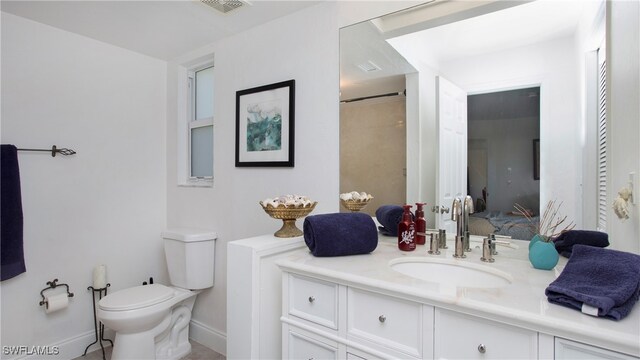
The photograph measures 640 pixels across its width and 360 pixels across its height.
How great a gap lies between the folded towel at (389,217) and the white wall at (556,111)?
0.61 m

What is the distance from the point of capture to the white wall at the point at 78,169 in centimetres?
208

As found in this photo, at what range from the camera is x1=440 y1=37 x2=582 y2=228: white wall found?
4.24ft

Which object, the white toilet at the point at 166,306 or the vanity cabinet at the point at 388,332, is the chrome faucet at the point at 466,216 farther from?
the white toilet at the point at 166,306

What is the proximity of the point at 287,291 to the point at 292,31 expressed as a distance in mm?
1506

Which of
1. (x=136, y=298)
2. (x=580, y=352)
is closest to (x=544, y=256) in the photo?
(x=580, y=352)

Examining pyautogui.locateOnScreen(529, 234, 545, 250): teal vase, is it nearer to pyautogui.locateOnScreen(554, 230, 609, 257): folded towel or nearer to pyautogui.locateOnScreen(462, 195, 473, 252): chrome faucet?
pyautogui.locateOnScreen(554, 230, 609, 257): folded towel

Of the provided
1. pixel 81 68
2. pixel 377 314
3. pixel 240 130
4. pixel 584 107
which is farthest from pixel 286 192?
pixel 81 68

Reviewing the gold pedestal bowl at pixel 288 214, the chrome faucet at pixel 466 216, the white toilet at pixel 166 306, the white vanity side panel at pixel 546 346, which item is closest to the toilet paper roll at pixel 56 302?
the white toilet at pixel 166 306

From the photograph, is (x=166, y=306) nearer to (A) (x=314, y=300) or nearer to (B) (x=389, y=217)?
(A) (x=314, y=300)

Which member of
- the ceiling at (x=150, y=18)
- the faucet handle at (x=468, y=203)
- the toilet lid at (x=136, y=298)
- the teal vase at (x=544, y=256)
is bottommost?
the toilet lid at (x=136, y=298)

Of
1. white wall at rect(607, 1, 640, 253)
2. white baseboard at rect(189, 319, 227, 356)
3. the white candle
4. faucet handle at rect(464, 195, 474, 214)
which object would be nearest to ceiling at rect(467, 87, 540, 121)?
white wall at rect(607, 1, 640, 253)

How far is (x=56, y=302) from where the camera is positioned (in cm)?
214

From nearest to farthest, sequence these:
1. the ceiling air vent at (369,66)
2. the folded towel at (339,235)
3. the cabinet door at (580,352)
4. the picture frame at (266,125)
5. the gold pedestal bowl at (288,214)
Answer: the cabinet door at (580,352), the folded towel at (339,235), the gold pedestal bowl at (288,214), the ceiling air vent at (369,66), the picture frame at (266,125)

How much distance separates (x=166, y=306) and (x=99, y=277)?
2.21 feet
